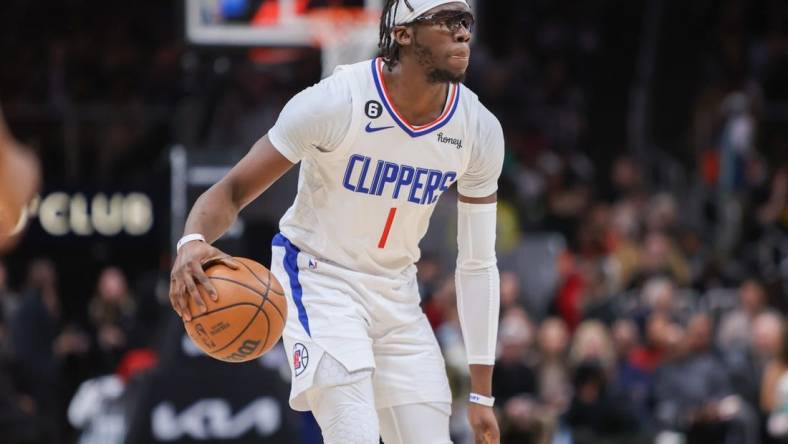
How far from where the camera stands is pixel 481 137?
5.38 meters

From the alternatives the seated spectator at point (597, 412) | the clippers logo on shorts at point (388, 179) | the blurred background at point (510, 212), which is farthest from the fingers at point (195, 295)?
the seated spectator at point (597, 412)

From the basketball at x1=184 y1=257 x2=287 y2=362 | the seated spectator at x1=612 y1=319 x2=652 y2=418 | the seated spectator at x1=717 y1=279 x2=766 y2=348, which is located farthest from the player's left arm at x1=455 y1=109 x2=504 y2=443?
the seated spectator at x1=717 y1=279 x2=766 y2=348

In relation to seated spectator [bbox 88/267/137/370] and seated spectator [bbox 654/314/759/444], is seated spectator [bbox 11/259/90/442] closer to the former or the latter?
seated spectator [bbox 88/267/137/370]

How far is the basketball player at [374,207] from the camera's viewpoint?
5.06 meters

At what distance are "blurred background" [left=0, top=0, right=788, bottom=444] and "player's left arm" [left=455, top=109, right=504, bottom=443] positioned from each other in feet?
13.5

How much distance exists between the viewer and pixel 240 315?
477 centimetres

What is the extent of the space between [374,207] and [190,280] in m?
0.86

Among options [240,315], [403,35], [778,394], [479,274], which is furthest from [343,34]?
[240,315]

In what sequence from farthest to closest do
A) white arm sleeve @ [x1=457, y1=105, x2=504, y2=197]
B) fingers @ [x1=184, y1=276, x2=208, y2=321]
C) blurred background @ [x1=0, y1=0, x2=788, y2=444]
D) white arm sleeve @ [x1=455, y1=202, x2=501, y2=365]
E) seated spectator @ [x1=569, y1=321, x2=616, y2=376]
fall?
1. seated spectator @ [x1=569, y1=321, x2=616, y2=376]
2. blurred background @ [x1=0, y1=0, x2=788, y2=444]
3. white arm sleeve @ [x1=455, y1=202, x2=501, y2=365]
4. white arm sleeve @ [x1=457, y1=105, x2=504, y2=197]
5. fingers @ [x1=184, y1=276, x2=208, y2=321]

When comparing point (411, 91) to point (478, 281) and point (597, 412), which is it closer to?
point (478, 281)

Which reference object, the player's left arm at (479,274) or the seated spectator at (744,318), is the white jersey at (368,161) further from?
the seated spectator at (744,318)

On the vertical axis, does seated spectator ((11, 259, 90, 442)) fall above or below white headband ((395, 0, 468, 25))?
below

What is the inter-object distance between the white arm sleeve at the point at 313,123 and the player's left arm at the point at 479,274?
0.60 metres

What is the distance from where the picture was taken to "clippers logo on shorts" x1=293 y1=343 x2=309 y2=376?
5121mm
